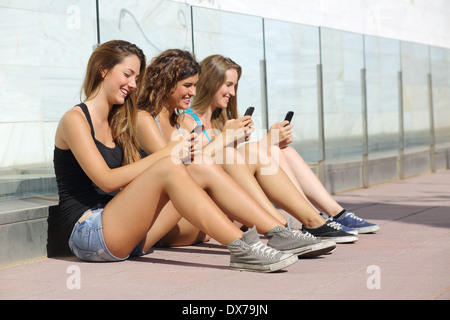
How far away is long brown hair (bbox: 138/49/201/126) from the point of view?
466cm

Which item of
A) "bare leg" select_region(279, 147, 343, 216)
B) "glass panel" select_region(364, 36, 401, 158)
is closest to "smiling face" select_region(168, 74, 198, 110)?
"bare leg" select_region(279, 147, 343, 216)

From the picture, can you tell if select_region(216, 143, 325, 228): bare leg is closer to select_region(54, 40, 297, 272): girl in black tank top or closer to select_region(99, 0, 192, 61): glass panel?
select_region(54, 40, 297, 272): girl in black tank top

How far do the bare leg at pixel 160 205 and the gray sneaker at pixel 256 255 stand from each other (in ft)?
0.18

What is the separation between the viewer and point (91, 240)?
159 inches

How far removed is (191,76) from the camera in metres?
4.71

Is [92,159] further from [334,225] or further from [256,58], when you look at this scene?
[256,58]

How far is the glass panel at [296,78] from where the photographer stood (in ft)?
24.3

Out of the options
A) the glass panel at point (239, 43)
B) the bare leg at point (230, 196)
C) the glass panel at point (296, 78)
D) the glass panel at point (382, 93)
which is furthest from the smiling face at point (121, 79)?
the glass panel at point (382, 93)

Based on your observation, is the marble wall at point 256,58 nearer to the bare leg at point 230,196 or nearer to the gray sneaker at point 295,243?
the bare leg at point 230,196

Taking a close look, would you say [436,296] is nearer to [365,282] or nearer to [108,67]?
[365,282]

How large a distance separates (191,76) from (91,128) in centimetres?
83

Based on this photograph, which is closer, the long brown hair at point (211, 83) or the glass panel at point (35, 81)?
the glass panel at point (35, 81)
